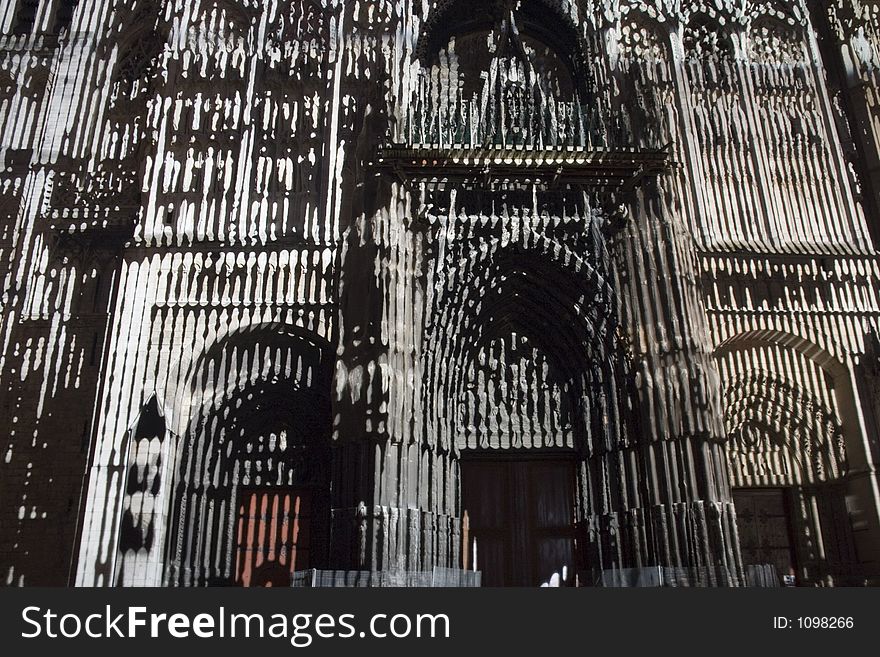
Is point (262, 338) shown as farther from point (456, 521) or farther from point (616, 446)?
point (616, 446)

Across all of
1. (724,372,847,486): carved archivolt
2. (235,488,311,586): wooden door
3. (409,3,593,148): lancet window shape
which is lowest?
(235,488,311,586): wooden door

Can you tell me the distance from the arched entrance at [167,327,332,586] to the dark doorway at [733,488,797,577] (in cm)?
760

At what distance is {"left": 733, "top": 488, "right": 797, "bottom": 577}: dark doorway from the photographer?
1223cm

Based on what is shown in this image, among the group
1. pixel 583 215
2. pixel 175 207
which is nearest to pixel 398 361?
pixel 583 215

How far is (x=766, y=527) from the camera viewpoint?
488 inches

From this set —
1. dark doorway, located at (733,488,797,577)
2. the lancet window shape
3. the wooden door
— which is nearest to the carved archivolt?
dark doorway, located at (733,488,797,577)

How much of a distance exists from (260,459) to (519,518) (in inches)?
189

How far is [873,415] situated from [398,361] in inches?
334

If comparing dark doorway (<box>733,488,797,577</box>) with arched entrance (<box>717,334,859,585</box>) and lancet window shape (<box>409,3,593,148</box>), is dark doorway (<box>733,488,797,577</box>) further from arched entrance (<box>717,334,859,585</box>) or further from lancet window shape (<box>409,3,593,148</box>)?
lancet window shape (<box>409,3,593,148</box>)

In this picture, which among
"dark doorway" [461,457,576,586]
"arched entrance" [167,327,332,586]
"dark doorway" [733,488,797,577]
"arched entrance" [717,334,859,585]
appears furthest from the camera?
"dark doorway" [733,488,797,577]

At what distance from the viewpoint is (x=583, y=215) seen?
12547 millimetres

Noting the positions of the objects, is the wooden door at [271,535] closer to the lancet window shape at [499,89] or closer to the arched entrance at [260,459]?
the arched entrance at [260,459]

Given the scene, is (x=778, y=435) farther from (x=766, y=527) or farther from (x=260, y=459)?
(x=260, y=459)

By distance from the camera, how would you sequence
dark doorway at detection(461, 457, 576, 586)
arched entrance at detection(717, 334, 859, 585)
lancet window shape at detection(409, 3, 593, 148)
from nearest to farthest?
1. dark doorway at detection(461, 457, 576, 586)
2. arched entrance at detection(717, 334, 859, 585)
3. lancet window shape at detection(409, 3, 593, 148)
